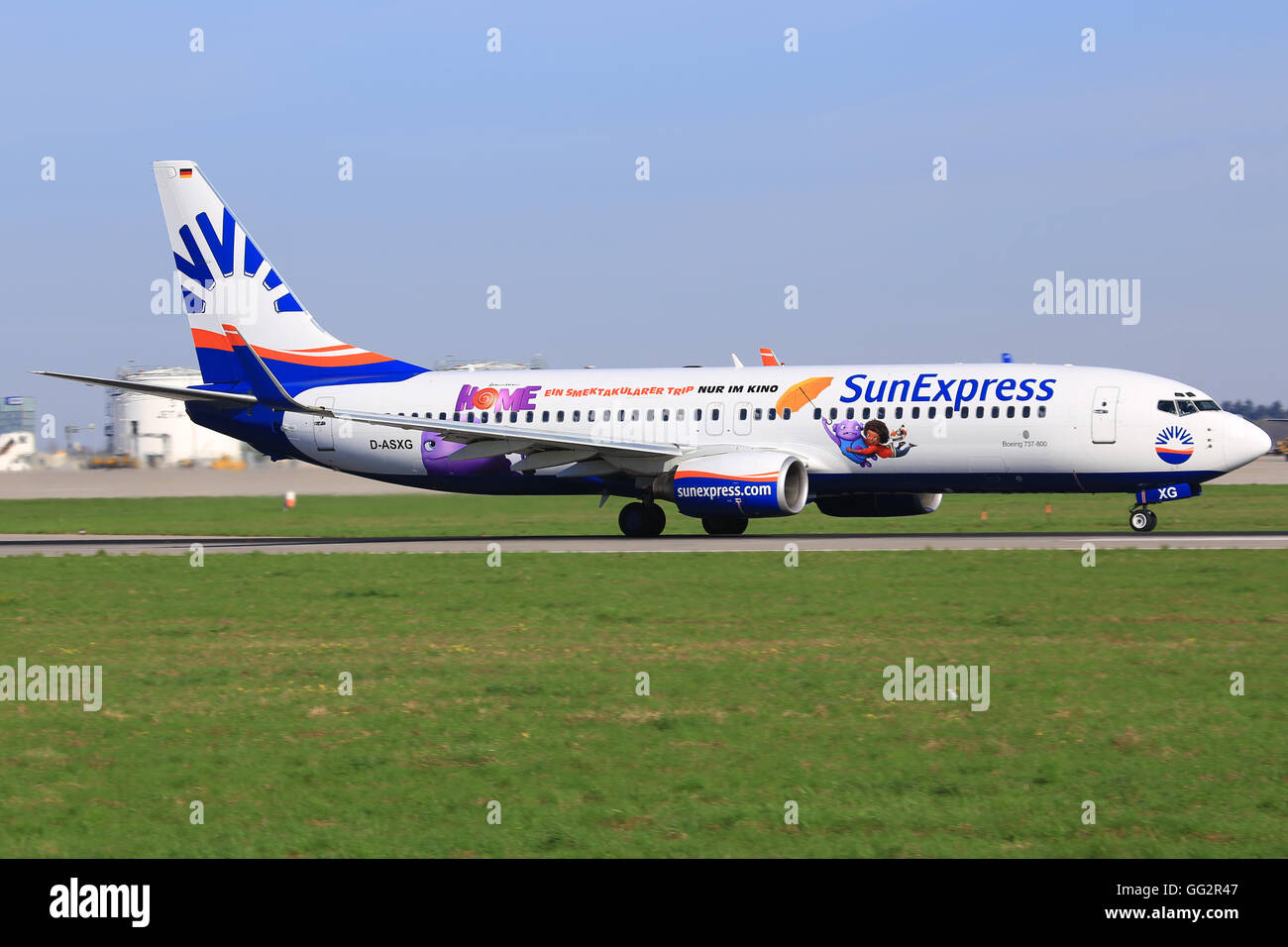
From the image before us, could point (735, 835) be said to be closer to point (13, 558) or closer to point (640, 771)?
point (640, 771)

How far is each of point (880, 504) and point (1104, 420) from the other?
663 cm

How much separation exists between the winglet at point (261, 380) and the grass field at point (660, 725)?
1328cm

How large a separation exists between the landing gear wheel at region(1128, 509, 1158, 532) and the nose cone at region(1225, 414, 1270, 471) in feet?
7.63

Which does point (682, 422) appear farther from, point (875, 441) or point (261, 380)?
point (261, 380)

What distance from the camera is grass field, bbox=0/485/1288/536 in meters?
41.1

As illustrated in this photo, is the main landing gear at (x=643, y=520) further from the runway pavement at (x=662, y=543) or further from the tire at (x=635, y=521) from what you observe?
the runway pavement at (x=662, y=543)

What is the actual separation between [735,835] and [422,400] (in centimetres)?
3172

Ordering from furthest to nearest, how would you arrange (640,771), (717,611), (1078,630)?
(717,611) → (1078,630) → (640,771)

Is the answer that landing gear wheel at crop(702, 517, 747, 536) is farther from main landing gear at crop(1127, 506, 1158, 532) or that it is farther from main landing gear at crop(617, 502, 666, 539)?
main landing gear at crop(1127, 506, 1158, 532)

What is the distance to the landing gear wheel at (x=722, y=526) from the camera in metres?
37.2

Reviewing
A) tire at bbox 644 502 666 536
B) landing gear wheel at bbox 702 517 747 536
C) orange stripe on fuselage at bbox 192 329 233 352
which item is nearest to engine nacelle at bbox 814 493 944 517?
landing gear wheel at bbox 702 517 747 536
